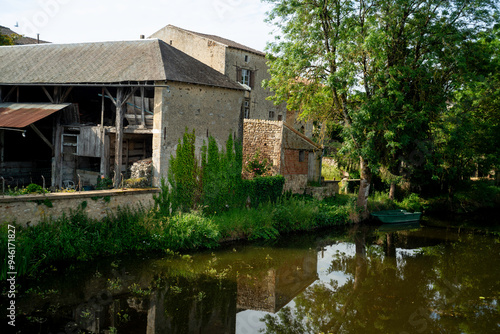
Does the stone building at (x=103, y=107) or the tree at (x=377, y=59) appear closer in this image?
the stone building at (x=103, y=107)

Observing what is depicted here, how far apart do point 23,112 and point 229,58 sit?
12.1 m

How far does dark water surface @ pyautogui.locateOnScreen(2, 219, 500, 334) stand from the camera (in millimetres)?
8055

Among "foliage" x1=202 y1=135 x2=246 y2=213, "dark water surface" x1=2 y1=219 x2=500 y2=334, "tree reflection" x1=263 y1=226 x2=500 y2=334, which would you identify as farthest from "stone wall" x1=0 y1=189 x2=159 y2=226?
"tree reflection" x1=263 y1=226 x2=500 y2=334

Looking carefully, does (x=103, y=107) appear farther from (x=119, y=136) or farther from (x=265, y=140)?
(x=265, y=140)

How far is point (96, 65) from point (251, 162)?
7.58 m

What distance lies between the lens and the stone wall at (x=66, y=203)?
10.1m

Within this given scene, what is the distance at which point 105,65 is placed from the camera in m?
14.7

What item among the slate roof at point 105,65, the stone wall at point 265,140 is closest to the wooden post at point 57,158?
the slate roof at point 105,65

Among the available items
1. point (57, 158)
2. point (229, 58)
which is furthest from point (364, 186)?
point (57, 158)

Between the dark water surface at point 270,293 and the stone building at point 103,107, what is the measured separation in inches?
163

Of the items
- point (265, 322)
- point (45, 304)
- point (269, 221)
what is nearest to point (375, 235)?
point (269, 221)

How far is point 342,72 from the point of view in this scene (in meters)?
15.4

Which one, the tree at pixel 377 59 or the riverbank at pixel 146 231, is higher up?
the tree at pixel 377 59

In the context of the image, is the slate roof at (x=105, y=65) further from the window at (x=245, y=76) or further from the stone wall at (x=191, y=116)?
the window at (x=245, y=76)
